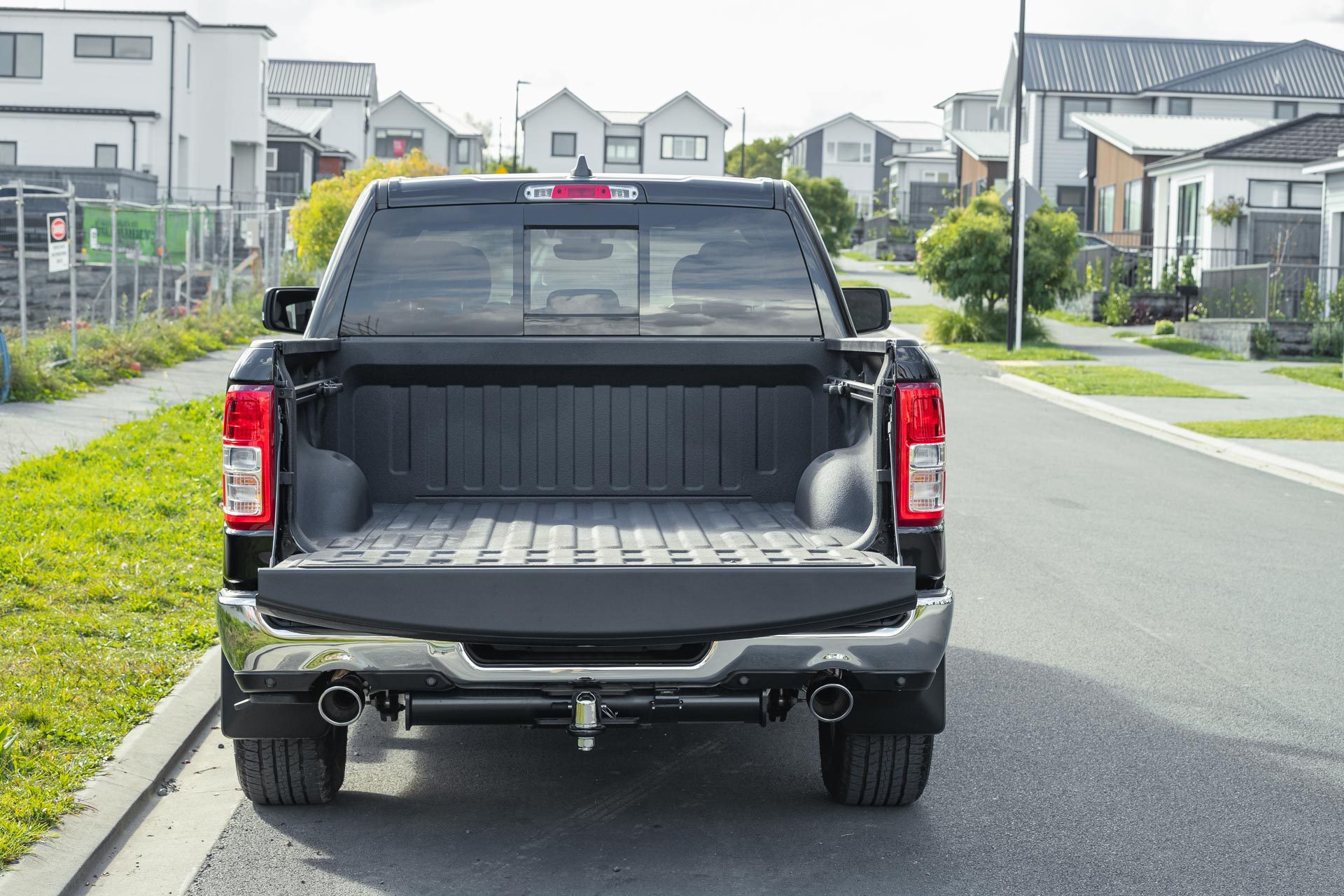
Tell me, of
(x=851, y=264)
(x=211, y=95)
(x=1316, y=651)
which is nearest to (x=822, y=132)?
(x=851, y=264)

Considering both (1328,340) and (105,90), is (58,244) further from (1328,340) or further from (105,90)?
(105,90)

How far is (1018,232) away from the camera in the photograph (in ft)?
95.8

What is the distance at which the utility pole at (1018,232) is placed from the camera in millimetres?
28844

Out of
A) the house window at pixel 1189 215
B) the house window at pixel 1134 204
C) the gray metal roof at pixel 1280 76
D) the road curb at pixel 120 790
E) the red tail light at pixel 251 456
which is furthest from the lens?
the gray metal roof at pixel 1280 76

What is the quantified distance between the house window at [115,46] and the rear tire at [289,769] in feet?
156

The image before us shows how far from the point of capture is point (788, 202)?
19.5ft

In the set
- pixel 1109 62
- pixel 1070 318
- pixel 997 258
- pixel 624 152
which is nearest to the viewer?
pixel 997 258

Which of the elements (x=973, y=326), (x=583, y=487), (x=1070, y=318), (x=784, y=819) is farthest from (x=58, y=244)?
(x=1070, y=318)

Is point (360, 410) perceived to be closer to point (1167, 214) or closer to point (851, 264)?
point (1167, 214)

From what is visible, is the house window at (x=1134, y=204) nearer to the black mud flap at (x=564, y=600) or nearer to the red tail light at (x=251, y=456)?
the black mud flap at (x=564, y=600)

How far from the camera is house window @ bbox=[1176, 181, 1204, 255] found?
40.8 m

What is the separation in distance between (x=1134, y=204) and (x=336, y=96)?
5029cm

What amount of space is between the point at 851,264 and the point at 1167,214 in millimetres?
22502

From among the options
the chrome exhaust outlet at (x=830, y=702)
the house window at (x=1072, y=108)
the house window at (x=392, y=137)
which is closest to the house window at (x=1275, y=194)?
the house window at (x=1072, y=108)
